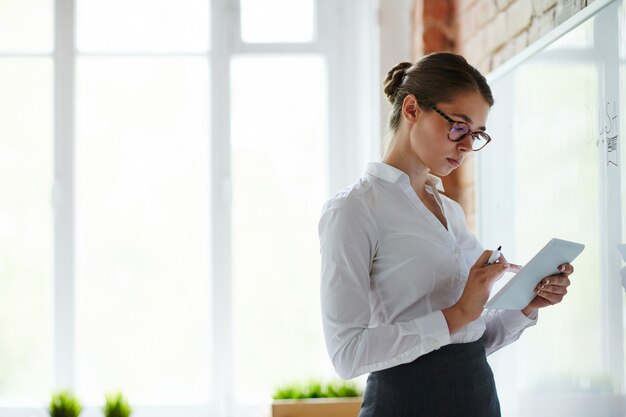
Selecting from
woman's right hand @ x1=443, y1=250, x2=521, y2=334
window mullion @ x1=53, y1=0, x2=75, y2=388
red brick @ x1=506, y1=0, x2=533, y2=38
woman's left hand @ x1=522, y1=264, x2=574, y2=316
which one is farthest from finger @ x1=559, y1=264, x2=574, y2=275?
window mullion @ x1=53, y1=0, x2=75, y2=388

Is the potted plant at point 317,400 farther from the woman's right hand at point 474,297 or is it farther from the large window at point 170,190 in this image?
the woman's right hand at point 474,297

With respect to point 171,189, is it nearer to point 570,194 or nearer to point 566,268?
point 570,194

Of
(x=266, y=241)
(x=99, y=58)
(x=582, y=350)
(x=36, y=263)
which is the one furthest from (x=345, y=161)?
(x=582, y=350)

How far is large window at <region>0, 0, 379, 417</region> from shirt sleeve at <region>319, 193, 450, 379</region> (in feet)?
6.80

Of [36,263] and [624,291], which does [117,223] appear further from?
[624,291]

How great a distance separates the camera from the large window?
346cm

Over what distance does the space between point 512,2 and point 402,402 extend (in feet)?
4.37

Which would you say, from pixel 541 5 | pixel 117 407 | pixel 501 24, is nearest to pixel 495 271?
pixel 541 5

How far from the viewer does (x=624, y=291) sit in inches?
58.0

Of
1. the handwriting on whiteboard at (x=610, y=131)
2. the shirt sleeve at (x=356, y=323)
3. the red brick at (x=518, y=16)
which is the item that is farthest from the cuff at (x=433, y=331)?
the red brick at (x=518, y=16)

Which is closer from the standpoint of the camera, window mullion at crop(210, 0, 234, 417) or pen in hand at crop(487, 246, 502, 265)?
pen in hand at crop(487, 246, 502, 265)

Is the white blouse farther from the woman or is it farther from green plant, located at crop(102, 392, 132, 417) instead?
green plant, located at crop(102, 392, 132, 417)

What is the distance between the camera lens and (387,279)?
145 cm

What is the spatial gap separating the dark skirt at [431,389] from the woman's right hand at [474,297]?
0.38 feet
